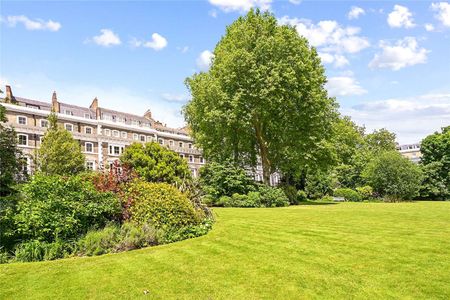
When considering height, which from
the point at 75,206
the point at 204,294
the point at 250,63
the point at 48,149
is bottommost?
the point at 204,294

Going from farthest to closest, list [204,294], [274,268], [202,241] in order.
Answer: [202,241] < [274,268] < [204,294]

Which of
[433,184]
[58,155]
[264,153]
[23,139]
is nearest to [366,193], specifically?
[433,184]

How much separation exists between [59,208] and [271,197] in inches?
753

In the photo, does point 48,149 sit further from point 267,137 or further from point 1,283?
point 1,283

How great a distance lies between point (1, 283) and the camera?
6.40 m

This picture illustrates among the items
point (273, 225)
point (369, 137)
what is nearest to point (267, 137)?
point (273, 225)

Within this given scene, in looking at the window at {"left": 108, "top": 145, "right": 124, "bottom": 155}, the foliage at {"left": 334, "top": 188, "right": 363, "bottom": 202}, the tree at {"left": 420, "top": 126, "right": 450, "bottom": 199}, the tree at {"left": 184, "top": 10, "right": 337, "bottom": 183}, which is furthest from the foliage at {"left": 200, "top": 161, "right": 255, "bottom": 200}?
the tree at {"left": 420, "top": 126, "right": 450, "bottom": 199}

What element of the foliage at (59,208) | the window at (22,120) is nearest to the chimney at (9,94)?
the window at (22,120)

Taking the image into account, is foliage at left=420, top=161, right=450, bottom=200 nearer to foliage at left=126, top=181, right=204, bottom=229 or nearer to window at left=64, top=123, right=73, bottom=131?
foliage at left=126, top=181, right=204, bottom=229

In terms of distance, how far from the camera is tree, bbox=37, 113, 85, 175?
3150 cm

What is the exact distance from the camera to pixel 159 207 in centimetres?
1023

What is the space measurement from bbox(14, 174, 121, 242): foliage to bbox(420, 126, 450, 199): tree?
43767mm

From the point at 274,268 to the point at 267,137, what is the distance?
26285mm

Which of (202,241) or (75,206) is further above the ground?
(75,206)
